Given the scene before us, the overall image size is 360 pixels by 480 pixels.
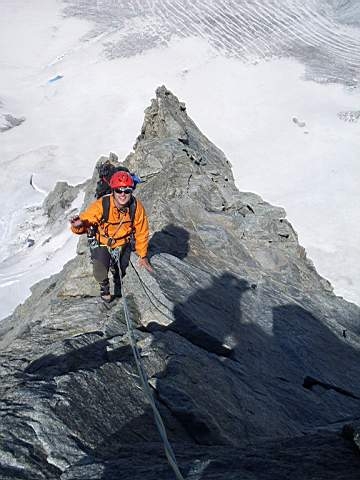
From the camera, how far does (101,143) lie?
3447cm

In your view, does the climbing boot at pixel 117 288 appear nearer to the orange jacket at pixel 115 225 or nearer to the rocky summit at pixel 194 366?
the rocky summit at pixel 194 366

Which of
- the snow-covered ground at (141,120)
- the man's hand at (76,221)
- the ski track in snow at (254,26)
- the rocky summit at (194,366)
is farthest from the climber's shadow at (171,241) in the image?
the ski track in snow at (254,26)

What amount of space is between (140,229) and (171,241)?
3.31 meters

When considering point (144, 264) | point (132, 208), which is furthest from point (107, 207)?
point (144, 264)

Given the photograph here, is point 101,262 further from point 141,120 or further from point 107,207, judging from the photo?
point 141,120

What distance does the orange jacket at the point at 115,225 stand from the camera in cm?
739

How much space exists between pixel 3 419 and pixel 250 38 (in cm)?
4445

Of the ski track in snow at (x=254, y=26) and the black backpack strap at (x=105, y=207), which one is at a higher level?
the black backpack strap at (x=105, y=207)

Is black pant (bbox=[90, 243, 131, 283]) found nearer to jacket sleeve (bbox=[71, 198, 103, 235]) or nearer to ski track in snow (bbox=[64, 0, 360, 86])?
jacket sleeve (bbox=[71, 198, 103, 235])

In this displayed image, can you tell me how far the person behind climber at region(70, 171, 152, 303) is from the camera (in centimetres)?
735

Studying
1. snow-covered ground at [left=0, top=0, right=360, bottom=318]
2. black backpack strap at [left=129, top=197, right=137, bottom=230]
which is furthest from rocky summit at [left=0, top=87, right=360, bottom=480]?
snow-covered ground at [left=0, top=0, right=360, bottom=318]

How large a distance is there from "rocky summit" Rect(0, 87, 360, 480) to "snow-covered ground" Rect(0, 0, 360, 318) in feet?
29.5

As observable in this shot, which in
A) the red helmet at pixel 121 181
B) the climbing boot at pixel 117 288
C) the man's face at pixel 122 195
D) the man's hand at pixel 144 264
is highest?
the red helmet at pixel 121 181

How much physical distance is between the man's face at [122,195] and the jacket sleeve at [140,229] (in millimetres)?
386
